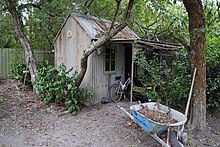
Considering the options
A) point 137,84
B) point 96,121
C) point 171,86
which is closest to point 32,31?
point 137,84

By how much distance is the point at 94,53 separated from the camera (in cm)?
636

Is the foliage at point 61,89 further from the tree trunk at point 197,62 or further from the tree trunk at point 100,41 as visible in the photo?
the tree trunk at point 197,62

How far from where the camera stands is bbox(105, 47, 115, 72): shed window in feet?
22.6

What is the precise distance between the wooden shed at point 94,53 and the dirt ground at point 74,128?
84 cm

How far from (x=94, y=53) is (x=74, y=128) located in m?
2.51

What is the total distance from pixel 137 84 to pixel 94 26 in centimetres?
275

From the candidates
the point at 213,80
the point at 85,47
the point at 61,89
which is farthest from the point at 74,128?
Result: the point at 213,80

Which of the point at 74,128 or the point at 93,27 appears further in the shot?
the point at 93,27

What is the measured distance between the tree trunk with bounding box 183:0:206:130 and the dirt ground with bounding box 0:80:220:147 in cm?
33

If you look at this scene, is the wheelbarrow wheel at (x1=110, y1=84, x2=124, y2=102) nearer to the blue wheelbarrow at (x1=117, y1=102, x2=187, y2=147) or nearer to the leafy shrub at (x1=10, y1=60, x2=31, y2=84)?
the blue wheelbarrow at (x1=117, y1=102, x2=187, y2=147)

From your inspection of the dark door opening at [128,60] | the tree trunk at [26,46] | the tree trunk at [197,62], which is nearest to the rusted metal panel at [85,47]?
the dark door opening at [128,60]

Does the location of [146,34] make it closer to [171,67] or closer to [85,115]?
[171,67]

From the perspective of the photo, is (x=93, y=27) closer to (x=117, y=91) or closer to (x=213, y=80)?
(x=117, y=91)

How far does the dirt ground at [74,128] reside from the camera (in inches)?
165
